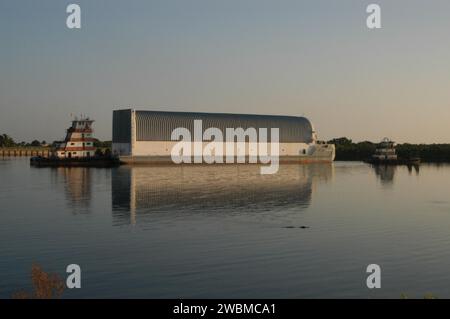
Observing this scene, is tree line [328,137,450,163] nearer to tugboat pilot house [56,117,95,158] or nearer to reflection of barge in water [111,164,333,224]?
tugboat pilot house [56,117,95,158]

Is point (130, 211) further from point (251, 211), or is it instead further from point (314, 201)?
point (314, 201)

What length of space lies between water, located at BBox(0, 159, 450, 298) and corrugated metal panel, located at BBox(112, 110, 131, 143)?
59.5 m

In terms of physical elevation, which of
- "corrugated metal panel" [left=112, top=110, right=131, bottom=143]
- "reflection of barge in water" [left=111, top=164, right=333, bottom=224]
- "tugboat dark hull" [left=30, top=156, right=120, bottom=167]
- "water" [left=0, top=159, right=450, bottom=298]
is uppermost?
"corrugated metal panel" [left=112, top=110, right=131, bottom=143]

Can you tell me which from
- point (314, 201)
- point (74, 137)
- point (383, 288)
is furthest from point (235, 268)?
point (74, 137)

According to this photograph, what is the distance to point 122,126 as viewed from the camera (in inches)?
4242

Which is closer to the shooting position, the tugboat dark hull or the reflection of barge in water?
the reflection of barge in water

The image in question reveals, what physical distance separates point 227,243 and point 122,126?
85336 mm

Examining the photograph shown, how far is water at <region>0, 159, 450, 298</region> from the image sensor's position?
18156mm

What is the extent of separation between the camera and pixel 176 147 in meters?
109

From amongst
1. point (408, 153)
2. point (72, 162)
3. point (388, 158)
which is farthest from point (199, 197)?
point (408, 153)

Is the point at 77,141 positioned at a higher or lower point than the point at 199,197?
higher

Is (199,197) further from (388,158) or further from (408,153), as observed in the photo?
(408,153)

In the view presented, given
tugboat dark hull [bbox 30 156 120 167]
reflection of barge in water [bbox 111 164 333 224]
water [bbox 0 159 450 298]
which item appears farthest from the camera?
tugboat dark hull [bbox 30 156 120 167]

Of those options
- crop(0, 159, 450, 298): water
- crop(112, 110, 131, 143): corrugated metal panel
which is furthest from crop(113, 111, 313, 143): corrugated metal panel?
crop(0, 159, 450, 298): water
